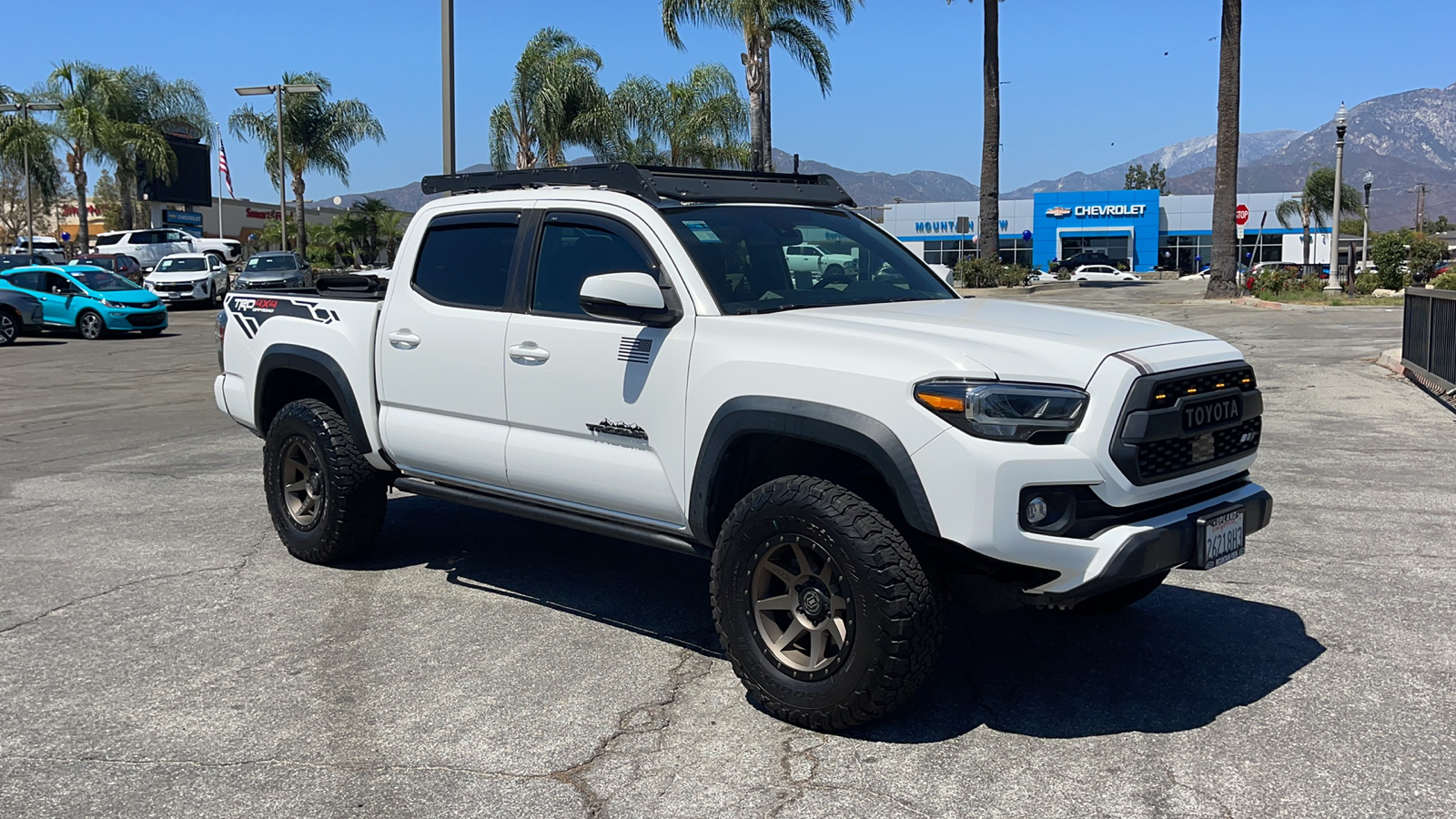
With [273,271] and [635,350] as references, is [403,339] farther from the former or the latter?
[273,271]

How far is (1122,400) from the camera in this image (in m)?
4.12

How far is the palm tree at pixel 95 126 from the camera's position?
55.0 metres

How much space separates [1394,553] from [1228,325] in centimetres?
1781

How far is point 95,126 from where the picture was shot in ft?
180

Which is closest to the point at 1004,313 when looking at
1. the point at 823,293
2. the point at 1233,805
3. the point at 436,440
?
the point at 823,293

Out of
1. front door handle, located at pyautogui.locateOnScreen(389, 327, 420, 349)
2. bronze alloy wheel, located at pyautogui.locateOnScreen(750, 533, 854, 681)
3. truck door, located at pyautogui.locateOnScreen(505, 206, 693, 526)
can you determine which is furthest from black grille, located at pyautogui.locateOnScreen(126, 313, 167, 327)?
bronze alloy wheel, located at pyautogui.locateOnScreen(750, 533, 854, 681)

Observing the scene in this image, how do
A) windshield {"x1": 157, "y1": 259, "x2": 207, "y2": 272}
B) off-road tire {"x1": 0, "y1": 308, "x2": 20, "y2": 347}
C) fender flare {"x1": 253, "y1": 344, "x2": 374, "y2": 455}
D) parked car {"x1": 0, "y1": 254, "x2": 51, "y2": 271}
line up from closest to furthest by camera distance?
fender flare {"x1": 253, "y1": 344, "x2": 374, "y2": 455} → off-road tire {"x1": 0, "y1": 308, "x2": 20, "y2": 347} → parked car {"x1": 0, "y1": 254, "x2": 51, "y2": 271} → windshield {"x1": 157, "y1": 259, "x2": 207, "y2": 272}

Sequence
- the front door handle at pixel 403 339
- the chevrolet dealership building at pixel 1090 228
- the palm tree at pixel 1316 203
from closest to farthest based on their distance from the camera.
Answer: the front door handle at pixel 403 339
the palm tree at pixel 1316 203
the chevrolet dealership building at pixel 1090 228

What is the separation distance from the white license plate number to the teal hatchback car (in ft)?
87.0

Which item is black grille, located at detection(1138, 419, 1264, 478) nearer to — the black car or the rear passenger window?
the rear passenger window

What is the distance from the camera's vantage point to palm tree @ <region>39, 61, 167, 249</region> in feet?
180

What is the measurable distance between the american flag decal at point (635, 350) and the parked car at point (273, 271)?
3023 cm

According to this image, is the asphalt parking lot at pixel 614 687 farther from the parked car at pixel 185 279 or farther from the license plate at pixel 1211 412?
the parked car at pixel 185 279

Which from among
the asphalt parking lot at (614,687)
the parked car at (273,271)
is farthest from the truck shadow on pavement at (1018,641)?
the parked car at (273,271)
